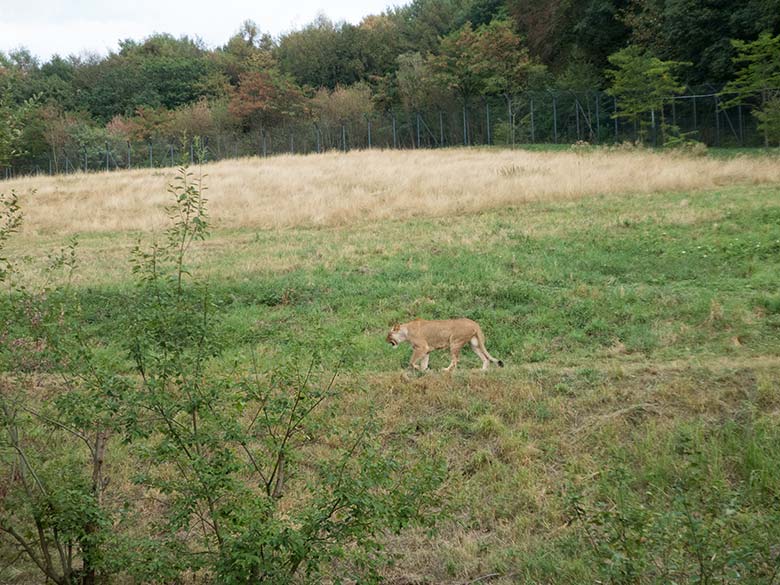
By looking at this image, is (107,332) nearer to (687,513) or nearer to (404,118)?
(687,513)

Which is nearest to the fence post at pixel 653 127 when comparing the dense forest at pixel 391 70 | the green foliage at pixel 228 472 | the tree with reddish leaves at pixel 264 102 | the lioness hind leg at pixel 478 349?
the dense forest at pixel 391 70

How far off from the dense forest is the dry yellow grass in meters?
5.29

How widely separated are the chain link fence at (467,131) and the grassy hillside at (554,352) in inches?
741

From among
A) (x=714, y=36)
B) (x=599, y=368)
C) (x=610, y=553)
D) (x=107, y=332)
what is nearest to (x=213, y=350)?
(x=610, y=553)

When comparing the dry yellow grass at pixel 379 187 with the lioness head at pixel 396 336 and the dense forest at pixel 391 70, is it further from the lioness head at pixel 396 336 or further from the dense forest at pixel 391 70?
the lioness head at pixel 396 336

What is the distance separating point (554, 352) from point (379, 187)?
638 inches

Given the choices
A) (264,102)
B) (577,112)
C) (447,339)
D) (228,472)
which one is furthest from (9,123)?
(264,102)

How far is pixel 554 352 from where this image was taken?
10.4 metres

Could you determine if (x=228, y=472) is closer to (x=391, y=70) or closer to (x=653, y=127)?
(x=653, y=127)

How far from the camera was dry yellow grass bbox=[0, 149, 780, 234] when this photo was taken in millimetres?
21609

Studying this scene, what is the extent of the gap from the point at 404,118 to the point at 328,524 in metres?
46.7

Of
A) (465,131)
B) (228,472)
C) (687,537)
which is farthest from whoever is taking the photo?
(465,131)

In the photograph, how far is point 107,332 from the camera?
11.2m

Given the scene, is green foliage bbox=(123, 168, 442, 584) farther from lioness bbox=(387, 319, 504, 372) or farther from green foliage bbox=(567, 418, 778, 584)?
lioness bbox=(387, 319, 504, 372)
